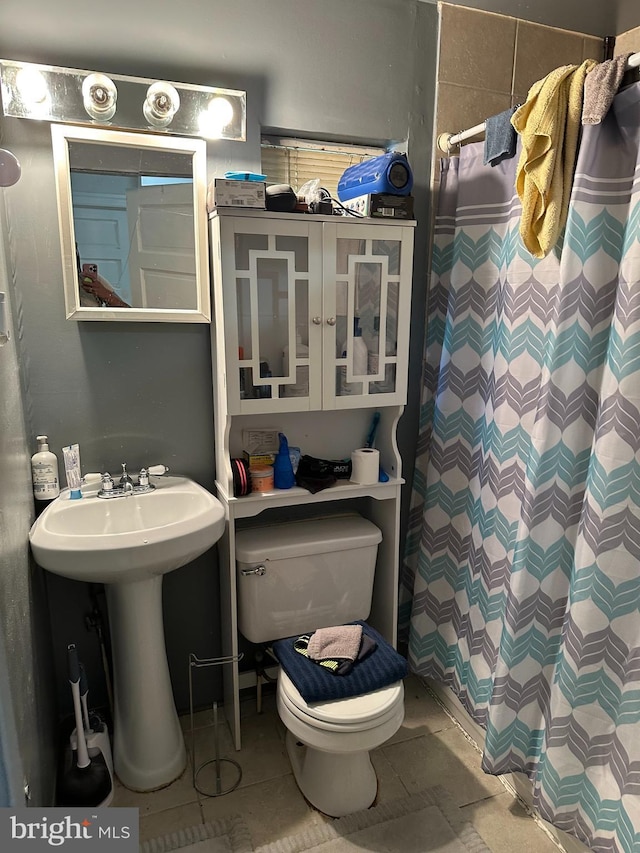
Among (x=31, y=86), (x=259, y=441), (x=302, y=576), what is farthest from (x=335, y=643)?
(x=31, y=86)

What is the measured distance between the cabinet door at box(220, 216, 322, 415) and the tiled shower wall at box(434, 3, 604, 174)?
70 centimetres

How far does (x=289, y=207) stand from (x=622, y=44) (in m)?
1.46

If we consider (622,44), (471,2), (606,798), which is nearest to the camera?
(606,798)

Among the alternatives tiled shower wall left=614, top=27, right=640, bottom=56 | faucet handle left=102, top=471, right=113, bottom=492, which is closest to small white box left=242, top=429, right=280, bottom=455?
faucet handle left=102, top=471, right=113, bottom=492

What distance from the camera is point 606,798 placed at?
149 cm

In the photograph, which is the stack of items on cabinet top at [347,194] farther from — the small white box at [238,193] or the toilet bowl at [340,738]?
the toilet bowl at [340,738]

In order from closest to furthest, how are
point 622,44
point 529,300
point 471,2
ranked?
1. point 529,300
2. point 471,2
3. point 622,44

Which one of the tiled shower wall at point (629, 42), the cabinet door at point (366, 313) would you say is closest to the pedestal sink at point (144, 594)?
the cabinet door at point (366, 313)

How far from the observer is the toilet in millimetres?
1605

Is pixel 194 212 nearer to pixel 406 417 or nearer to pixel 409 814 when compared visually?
pixel 406 417

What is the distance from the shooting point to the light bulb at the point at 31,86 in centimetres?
155

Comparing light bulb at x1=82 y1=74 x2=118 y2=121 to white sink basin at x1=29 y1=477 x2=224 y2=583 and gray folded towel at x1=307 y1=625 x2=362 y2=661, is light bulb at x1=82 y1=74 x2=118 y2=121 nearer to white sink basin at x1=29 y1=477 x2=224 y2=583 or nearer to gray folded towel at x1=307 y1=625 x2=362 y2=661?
white sink basin at x1=29 y1=477 x2=224 y2=583

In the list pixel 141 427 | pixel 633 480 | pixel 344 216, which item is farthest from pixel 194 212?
pixel 633 480

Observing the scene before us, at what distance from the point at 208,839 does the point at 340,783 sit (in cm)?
40
